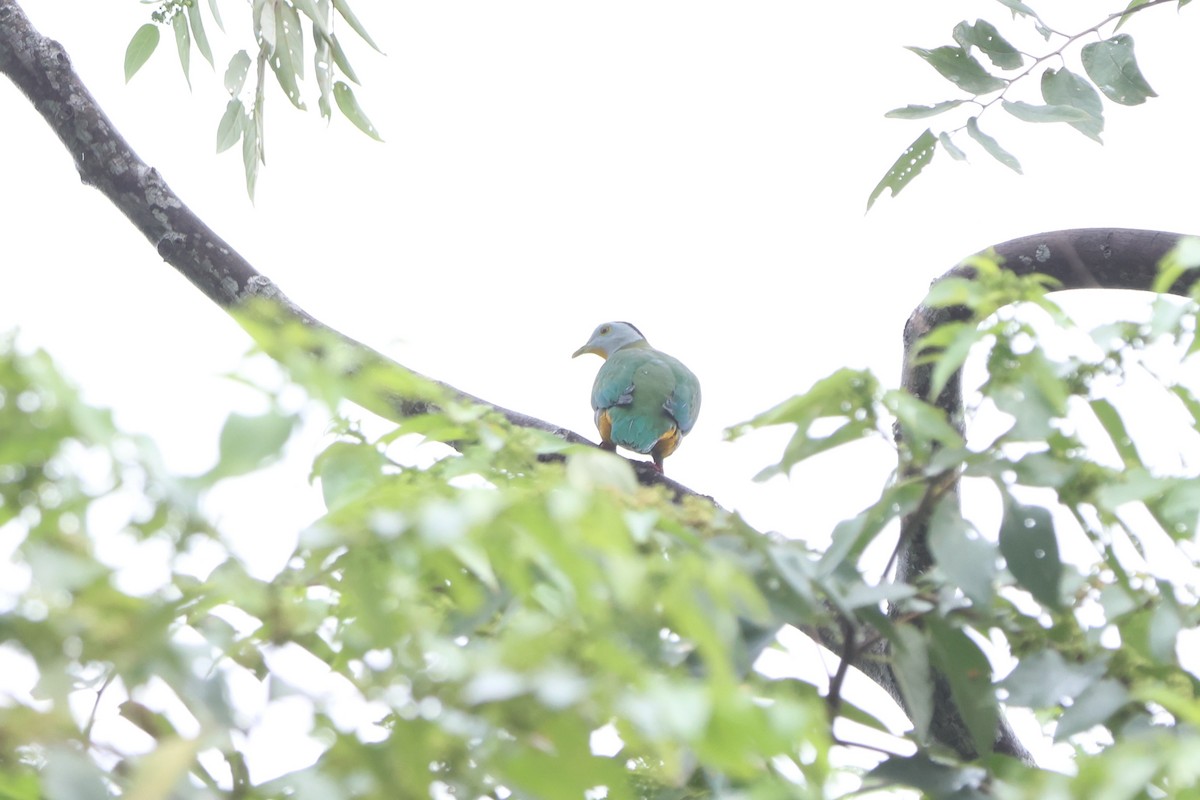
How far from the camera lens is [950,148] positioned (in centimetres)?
148

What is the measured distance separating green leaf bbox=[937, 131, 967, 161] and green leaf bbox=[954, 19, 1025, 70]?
0.55 feet

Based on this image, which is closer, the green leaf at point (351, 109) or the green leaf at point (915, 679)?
the green leaf at point (915, 679)

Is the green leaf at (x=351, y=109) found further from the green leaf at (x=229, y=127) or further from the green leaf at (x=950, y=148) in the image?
the green leaf at (x=950, y=148)

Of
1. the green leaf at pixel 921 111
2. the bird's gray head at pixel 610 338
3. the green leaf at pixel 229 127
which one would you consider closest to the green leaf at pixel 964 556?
the green leaf at pixel 921 111

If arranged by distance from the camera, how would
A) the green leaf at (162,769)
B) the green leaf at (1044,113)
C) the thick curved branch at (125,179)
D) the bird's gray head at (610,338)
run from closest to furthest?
the green leaf at (162,769)
the green leaf at (1044,113)
the thick curved branch at (125,179)
the bird's gray head at (610,338)

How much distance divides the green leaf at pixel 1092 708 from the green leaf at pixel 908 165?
938 millimetres

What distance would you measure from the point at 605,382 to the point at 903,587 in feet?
10.0

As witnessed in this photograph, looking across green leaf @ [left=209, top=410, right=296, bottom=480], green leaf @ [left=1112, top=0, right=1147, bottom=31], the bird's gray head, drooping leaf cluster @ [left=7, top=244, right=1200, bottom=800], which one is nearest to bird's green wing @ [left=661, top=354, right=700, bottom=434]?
the bird's gray head

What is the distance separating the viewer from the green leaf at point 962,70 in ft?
5.17

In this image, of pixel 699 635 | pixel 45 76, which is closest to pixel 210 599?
pixel 699 635

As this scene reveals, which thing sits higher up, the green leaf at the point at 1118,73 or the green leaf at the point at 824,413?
the green leaf at the point at 1118,73

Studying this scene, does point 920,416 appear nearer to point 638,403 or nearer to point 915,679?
point 915,679

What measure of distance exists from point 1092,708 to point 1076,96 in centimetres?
107

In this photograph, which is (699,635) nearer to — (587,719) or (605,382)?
(587,719)
